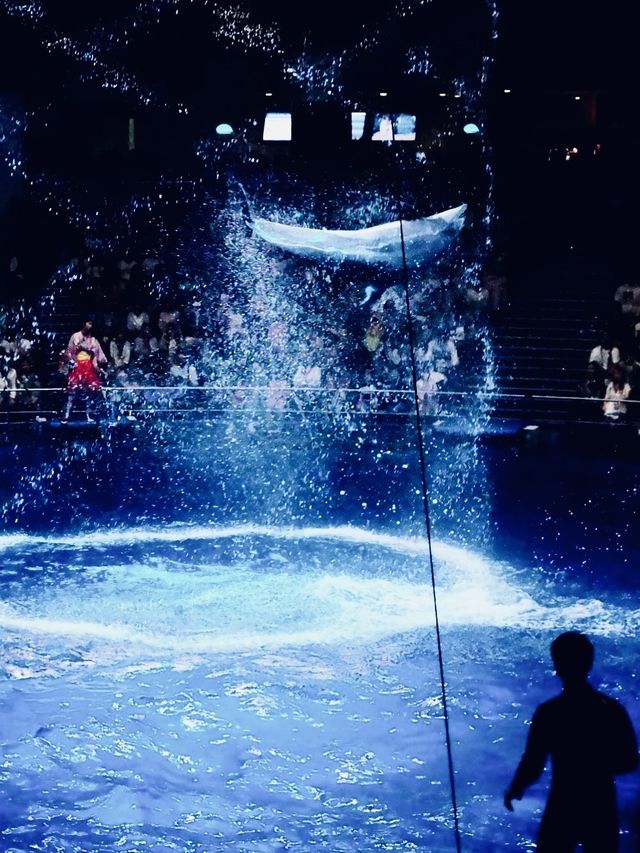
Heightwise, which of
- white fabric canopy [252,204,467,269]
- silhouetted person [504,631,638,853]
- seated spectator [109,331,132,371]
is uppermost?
white fabric canopy [252,204,467,269]

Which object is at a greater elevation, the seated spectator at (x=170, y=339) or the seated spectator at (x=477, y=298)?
the seated spectator at (x=477, y=298)

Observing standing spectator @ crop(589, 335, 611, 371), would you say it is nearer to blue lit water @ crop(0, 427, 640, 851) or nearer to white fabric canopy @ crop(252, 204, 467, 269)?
blue lit water @ crop(0, 427, 640, 851)

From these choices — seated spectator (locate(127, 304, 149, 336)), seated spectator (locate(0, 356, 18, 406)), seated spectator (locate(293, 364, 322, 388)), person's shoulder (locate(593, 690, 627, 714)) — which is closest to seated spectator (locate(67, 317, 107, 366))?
seated spectator (locate(0, 356, 18, 406))

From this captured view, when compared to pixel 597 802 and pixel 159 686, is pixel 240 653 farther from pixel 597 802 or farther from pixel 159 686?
pixel 597 802

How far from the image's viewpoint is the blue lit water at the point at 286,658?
5.06 meters

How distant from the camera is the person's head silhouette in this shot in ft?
11.0

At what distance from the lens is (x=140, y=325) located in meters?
15.7

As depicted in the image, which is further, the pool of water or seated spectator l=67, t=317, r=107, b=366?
seated spectator l=67, t=317, r=107, b=366

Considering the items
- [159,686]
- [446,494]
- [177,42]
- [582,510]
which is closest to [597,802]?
[159,686]

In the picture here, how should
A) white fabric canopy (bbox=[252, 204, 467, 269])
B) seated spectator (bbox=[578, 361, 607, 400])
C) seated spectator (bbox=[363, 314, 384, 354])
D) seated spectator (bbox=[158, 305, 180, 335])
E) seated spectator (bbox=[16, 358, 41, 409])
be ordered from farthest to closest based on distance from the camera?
white fabric canopy (bbox=[252, 204, 467, 269]) → seated spectator (bbox=[158, 305, 180, 335]) → seated spectator (bbox=[363, 314, 384, 354]) → seated spectator (bbox=[16, 358, 41, 409]) → seated spectator (bbox=[578, 361, 607, 400])

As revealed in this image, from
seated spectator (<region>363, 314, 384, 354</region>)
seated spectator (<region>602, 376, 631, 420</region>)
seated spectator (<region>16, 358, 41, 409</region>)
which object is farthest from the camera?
seated spectator (<region>363, 314, 384, 354</region>)

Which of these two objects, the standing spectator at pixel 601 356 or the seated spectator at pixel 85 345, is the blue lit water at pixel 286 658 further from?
the seated spectator at pixel 85 345

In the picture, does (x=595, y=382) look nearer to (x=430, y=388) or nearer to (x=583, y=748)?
(x=430, y=388)

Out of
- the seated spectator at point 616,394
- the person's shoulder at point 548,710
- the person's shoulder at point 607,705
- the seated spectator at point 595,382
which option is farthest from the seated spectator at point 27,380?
the person's shoulder at point 607,705
